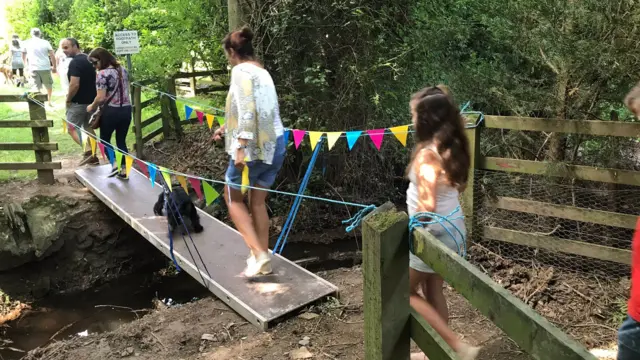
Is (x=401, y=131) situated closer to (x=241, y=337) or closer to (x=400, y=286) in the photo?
(x=241, y=337)

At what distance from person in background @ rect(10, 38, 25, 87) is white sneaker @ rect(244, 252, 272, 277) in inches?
530

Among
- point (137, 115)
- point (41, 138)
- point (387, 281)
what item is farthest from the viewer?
point (137, 115)

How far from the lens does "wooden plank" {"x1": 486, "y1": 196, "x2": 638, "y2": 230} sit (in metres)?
4.02

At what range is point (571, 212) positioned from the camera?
426 cm

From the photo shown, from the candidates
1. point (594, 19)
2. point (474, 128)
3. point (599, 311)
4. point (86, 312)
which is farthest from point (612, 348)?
point (86, 312)

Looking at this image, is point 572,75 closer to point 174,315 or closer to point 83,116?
point 174,315

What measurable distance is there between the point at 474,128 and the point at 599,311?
5.94 feet

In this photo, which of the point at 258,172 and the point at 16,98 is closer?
the point at 258,172

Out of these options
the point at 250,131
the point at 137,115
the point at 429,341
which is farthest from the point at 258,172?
the point at 137,115

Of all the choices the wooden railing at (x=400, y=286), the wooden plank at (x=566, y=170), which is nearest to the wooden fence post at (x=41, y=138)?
the wooden plank at (x=566, y=170)

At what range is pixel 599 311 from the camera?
3.97m

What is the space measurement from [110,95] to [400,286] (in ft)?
18.1

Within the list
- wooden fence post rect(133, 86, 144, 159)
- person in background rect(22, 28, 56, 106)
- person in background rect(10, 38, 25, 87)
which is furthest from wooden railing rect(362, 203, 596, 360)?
person in background rect(10, 38, 25, 87)

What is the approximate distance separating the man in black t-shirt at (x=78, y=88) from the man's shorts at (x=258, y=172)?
3.73 metres
